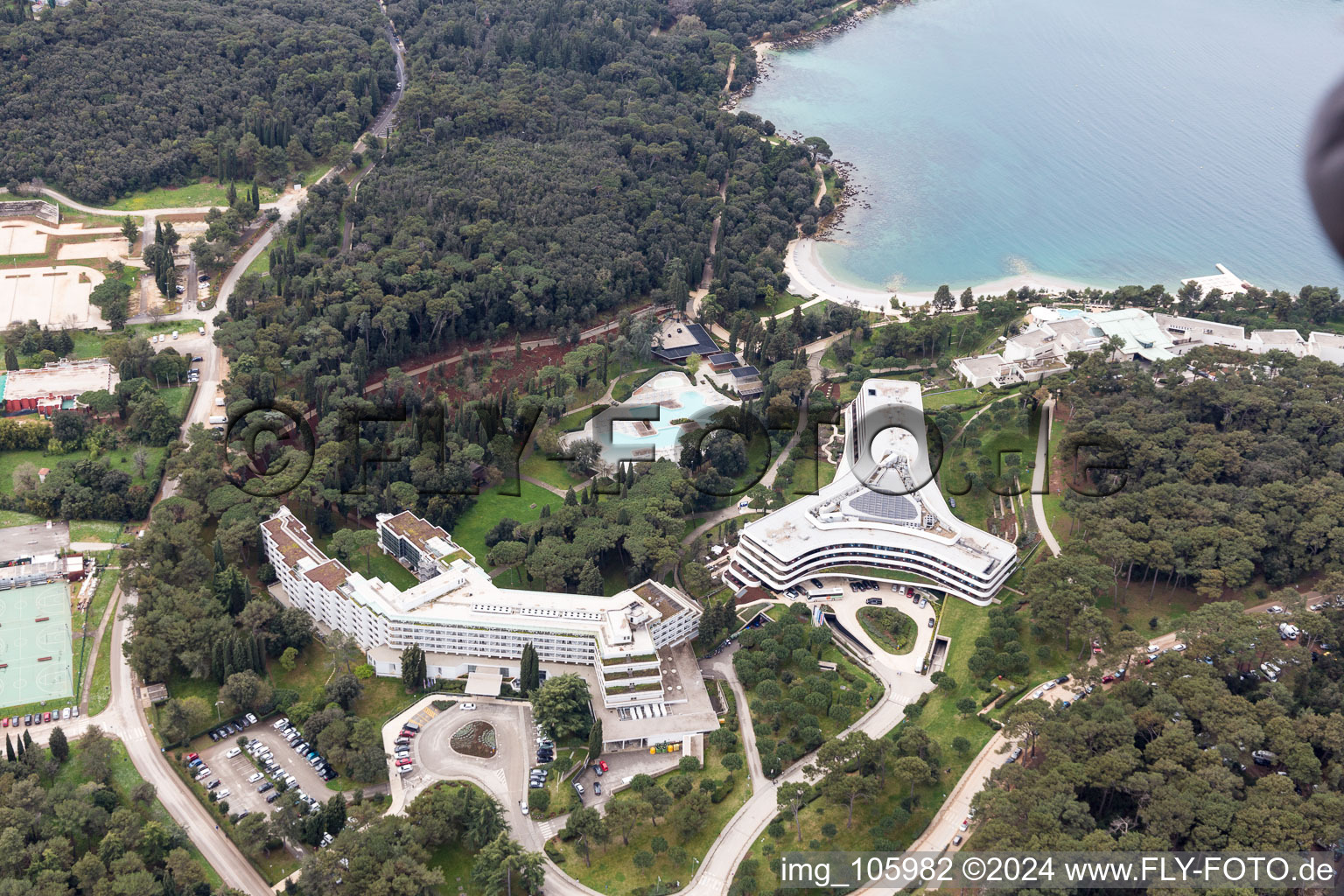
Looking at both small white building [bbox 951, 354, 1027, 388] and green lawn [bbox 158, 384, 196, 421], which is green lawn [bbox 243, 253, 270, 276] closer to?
green lawn [bbox 158, 384, 196, 421]

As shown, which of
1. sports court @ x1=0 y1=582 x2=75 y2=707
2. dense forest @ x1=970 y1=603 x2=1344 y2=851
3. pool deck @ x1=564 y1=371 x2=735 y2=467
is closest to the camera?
dense forest @ x1=970 y1=603 x2=1344 y2=851

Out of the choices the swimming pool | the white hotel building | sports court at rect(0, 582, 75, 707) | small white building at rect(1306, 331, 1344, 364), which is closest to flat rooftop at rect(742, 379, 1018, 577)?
the white hotel building

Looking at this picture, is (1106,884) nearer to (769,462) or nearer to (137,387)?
(769,462)

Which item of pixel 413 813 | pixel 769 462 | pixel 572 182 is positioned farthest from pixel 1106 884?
pixel 572 182

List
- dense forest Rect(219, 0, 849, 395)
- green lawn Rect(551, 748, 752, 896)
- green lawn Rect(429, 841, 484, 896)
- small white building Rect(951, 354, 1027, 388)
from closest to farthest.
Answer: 1. green lawn Rect(429, 841, 484, 896)
2. green lawn Rect(551, 748, 752, 896)
3. small white building Rect(951, 354, 1027, 388)
4. dense forest Rect(219, 0, 849, 395)

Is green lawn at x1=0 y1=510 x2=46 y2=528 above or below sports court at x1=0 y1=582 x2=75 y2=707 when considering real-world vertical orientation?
above

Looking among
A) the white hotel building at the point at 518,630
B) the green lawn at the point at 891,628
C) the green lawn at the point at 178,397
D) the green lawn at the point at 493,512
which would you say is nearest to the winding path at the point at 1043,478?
the green lawn at the point at 891,628
